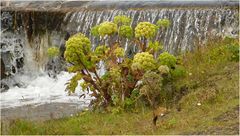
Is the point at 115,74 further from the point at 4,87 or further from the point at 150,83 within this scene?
the point at 4,87

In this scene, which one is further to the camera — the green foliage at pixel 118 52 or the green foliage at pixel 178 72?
the green foliage at pixel 178 72

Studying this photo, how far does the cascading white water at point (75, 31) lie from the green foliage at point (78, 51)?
9.89ft

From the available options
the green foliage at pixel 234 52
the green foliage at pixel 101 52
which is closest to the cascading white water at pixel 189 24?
the green foliage at pixel 234 52

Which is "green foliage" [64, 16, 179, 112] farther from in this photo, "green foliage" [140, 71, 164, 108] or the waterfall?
the waterfall

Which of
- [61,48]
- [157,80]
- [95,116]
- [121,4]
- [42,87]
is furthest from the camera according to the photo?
[121,4]

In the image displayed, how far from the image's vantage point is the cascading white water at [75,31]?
12781mm

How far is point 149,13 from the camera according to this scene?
1409 cm

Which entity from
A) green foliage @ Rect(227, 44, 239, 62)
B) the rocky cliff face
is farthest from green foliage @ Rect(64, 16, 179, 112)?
the rocky cliff face

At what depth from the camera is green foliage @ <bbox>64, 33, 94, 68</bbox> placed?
8336 mm

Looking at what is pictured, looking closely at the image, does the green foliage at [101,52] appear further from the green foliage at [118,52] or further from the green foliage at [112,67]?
the green foliage at [118,52]

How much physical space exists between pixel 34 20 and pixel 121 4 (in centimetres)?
269

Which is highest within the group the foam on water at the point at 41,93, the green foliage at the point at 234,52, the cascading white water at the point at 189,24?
the cascading white water at the point at 189,24

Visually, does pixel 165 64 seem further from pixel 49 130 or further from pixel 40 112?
pixel 40 112

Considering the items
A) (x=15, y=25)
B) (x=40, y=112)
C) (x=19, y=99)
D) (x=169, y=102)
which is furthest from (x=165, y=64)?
(x=15, y=25)
